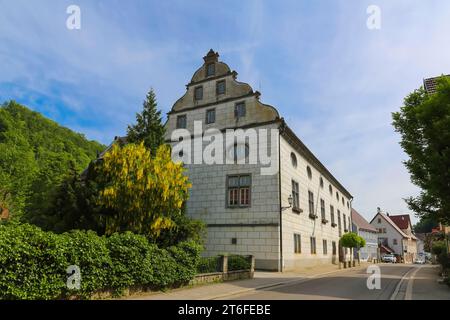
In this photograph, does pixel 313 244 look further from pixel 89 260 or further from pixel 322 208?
pixel 89 260

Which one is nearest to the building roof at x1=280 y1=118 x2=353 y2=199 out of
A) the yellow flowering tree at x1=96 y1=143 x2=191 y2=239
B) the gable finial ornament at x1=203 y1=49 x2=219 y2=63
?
the gable finial ornament at x1=203 y1=49 x2=219 y2=63

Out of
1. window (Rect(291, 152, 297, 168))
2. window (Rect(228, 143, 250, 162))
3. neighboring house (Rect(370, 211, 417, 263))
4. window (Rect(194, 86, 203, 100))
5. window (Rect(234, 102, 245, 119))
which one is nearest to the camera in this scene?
window (Rect(228, 143, 250, 162))

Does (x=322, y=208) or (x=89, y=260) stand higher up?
(x=322, y=208)

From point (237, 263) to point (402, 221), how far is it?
303 feet

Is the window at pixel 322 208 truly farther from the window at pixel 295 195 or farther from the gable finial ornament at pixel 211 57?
the gable finial ornament at pixel 211 57

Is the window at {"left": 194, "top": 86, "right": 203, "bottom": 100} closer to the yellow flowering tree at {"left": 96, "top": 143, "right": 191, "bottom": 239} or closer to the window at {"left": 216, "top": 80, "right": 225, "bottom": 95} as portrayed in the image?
the window at {"left": 216, "top": 80, "right": 225, "bottom": 95}

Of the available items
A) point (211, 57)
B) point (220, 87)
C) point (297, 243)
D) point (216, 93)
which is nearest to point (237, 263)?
point (297, 243)

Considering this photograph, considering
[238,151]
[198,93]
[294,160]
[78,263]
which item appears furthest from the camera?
[198,93]

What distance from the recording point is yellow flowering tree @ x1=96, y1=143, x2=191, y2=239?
1736 centimetres

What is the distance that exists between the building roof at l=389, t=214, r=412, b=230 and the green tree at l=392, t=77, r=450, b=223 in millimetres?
84925

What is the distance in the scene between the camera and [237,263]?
61.0ft

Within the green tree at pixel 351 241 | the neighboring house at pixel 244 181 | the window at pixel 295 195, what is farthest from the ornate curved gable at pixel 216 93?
the green tree at pixel 351 241

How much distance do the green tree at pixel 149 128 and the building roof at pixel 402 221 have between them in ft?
301
